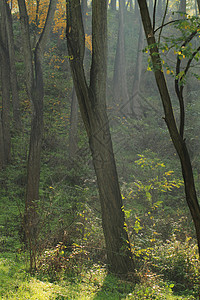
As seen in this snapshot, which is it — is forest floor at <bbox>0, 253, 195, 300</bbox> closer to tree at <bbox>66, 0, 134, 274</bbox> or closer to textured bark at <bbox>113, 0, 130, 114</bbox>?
tree at <bbox>66, 0, 134, 274</bbox>

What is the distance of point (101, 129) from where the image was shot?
205 inches

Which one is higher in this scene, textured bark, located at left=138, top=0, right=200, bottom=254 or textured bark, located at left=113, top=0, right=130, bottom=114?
textured bark, located at left=113, top=0, right=130, bottom=114

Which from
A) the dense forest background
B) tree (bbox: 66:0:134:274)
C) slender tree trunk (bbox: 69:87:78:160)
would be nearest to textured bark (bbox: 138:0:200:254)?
the dense forest background

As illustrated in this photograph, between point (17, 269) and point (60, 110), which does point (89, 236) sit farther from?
point (60, 110)

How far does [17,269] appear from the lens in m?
4.54

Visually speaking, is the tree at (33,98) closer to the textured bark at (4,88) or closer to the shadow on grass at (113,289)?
the shadow on grass at (113,289)

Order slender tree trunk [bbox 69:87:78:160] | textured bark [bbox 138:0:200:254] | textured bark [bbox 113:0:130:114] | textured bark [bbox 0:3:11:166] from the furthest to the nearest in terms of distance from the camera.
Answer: textured bark [bbox 113:0:130:114] → slender tree trunk [bbox 69:87:78:160] → textured bark [bbox 0:3:11:166] → textured bark [bbox 138:0:200:254]

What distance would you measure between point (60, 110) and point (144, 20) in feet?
46.3

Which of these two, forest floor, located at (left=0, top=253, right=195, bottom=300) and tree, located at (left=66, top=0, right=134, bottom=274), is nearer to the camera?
forest floor, located at (left=0, top=253, right=195, bottom=300)

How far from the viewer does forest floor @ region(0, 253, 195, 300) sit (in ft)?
12.5

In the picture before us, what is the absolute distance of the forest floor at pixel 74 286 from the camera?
12.5 feet

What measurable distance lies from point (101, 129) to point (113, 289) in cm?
250

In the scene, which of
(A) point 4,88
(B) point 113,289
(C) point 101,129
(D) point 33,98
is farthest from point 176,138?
(A) point 4,88

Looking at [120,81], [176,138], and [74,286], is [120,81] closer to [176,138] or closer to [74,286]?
[74,286]
